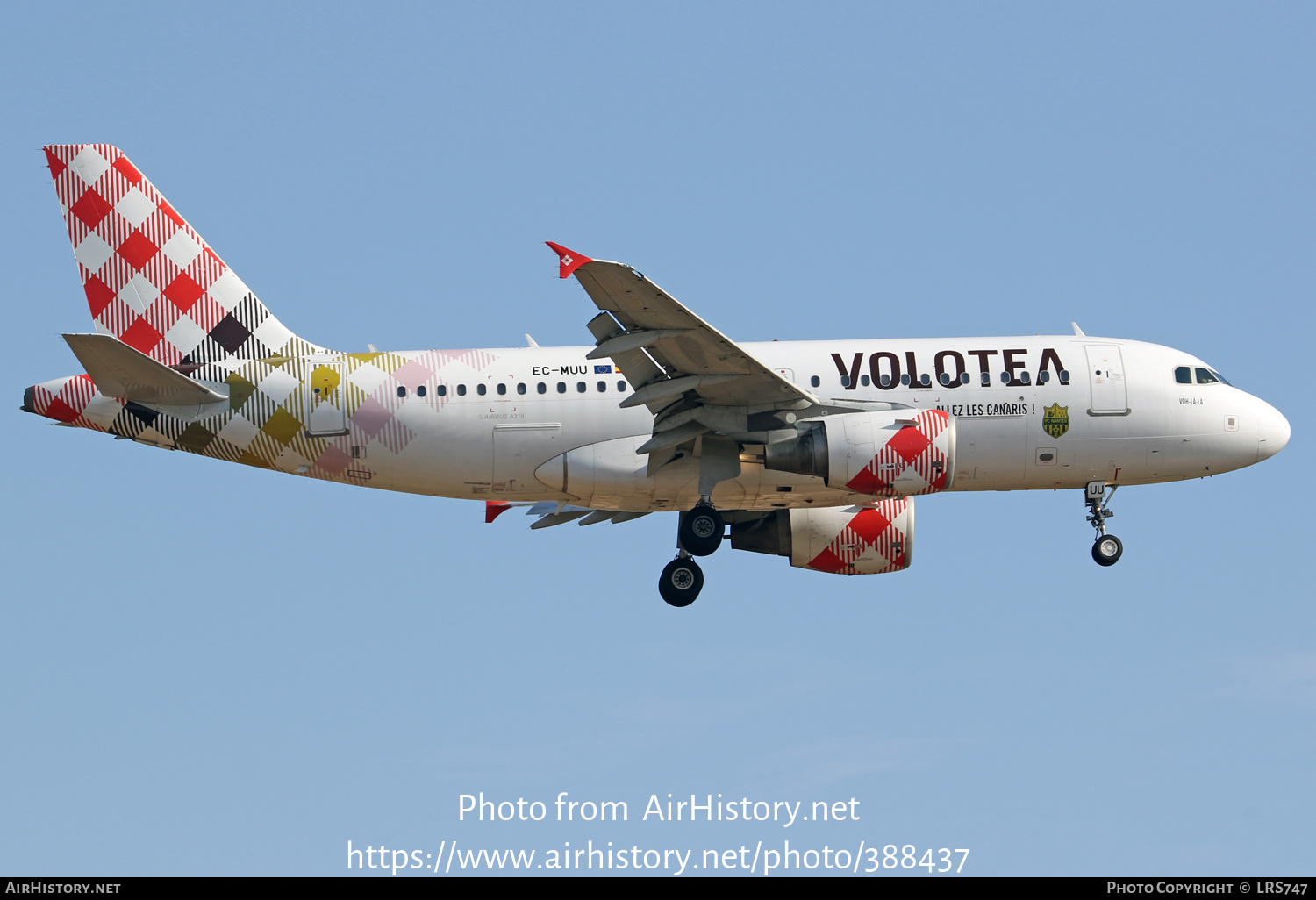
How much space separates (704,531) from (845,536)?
4.78 m

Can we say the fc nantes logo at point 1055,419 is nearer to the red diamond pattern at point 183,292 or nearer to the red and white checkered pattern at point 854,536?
the red and white checkered pattern at point 854,536

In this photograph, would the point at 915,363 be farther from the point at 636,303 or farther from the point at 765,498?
the point at 636,303

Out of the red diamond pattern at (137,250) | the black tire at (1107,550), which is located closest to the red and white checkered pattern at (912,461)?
the black tire at (1107,550)

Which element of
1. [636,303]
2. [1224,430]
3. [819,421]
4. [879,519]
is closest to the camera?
[636,303]

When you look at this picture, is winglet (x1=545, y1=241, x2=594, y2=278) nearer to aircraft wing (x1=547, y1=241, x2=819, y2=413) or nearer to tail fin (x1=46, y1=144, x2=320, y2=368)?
aircraft wing (x1=547, y1=241, x2=819, y2=413)

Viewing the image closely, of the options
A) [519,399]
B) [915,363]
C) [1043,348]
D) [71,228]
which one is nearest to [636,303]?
[519,399]

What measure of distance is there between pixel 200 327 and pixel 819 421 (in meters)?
14.6

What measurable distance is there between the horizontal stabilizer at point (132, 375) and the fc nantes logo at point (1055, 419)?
18563mm

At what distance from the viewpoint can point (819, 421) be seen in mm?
35094

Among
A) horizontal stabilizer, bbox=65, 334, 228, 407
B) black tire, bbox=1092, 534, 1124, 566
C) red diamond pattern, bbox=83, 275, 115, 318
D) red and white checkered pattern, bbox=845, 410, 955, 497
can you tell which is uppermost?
red diamond pattern, bbox=83, 275, 115, 318

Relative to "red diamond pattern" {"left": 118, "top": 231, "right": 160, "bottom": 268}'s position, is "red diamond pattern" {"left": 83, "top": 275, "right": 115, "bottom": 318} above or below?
below

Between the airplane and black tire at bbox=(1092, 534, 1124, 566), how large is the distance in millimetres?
65

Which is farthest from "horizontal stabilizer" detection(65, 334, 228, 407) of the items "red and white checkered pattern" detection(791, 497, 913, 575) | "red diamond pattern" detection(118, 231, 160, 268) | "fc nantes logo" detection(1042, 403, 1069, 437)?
"fc nantes logo" detection(1042, 403, 1069, 437)

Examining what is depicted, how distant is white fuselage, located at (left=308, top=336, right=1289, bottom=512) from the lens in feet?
119
